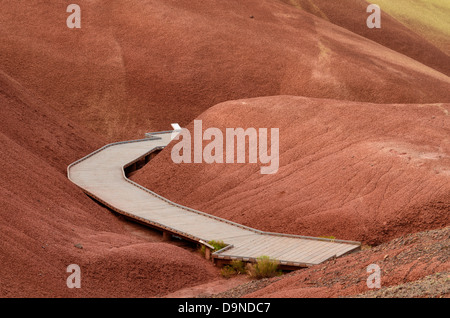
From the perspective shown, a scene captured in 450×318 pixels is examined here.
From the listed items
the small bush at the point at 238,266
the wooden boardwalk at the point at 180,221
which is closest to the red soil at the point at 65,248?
the small bush at the point at 238,266

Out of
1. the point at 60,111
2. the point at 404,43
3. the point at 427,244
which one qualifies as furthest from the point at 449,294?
the point at 404,43

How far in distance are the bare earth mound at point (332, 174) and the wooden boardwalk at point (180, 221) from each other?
0.73 m

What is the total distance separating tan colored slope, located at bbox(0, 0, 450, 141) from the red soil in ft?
53.4

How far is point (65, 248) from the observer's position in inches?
567

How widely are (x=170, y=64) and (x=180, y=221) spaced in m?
22.3

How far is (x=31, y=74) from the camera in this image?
39.0 metres

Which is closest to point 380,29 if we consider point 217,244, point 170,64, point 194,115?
point 170,64

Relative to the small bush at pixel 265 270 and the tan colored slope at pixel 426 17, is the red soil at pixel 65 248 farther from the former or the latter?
the tan colored slope at pixel 426 17

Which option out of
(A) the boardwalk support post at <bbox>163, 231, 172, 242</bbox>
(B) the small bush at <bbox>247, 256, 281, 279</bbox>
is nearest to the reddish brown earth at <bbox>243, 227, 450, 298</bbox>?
(B) the small bush at <bbox>247, 256, 281, 279</bbox>

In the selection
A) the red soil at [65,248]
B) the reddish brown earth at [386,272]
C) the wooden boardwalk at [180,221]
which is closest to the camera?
the reddish brown earth at [386,272]

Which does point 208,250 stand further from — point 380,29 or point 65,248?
point 380,29

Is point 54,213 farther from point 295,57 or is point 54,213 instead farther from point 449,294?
point 295,57

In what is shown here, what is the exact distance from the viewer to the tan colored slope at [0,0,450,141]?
127 ft

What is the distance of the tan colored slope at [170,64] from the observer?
3884 centimetres
